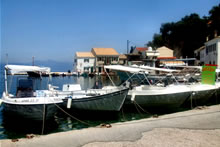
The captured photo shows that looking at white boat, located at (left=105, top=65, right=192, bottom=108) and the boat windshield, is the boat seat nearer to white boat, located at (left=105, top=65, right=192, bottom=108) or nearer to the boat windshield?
the boat windshield

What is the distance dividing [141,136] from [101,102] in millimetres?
6190

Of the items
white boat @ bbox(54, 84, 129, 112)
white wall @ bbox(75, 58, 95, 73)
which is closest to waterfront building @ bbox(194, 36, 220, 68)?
white boat @ bbox(54, 84, 129, 112)

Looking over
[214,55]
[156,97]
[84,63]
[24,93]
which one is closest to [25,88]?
[24,93]

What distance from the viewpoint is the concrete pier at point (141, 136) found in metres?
7.62

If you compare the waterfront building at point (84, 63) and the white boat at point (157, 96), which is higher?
the waterfront building at point (84, 63)

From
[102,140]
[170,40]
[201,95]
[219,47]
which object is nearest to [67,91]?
[102,140]

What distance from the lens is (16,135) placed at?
11.5 meters

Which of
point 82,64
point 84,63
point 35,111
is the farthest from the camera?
point 82,64

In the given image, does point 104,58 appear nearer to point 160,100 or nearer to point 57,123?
point 160,100

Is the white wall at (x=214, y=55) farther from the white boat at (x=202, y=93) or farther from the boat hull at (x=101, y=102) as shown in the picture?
the boat hull at (x=101, y=102)

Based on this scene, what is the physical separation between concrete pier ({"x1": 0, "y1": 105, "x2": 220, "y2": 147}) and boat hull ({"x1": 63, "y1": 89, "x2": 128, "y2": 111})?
4.17m

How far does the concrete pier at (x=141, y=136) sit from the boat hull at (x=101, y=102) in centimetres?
417

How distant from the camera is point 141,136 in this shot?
834 centimetres

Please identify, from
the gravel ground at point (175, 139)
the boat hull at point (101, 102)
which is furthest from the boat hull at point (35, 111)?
the gravel ground at point (175, 139)
